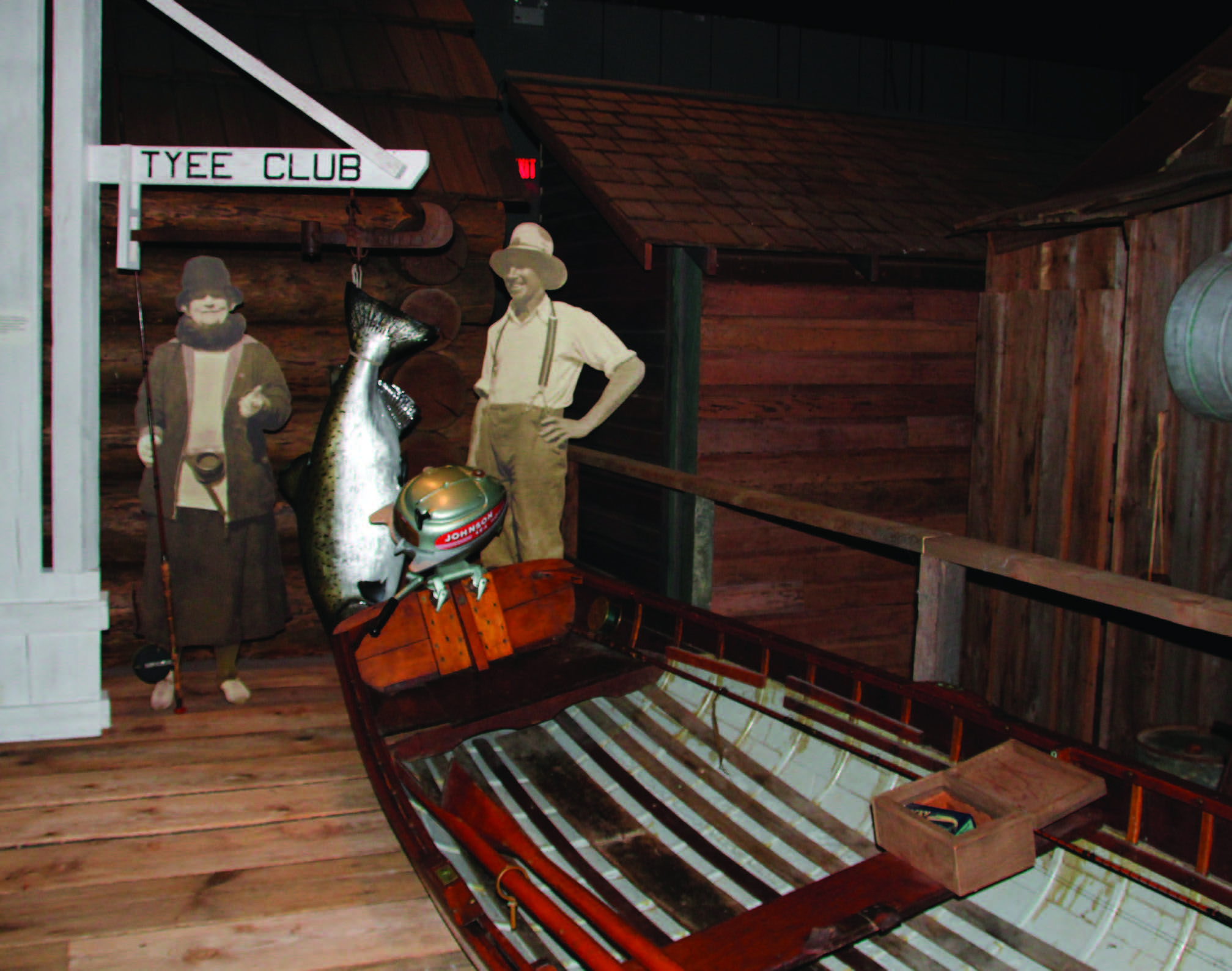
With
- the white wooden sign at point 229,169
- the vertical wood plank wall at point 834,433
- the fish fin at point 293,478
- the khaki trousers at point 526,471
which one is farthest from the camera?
the vertical wood plank wall at point 834,433

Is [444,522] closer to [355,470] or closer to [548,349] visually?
[355,470]

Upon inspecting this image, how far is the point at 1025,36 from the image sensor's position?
905cm

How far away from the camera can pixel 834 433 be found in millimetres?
6211

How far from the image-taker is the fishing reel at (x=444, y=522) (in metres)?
3.93

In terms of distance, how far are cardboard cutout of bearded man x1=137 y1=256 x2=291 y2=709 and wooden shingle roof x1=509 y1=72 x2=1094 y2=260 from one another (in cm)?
194

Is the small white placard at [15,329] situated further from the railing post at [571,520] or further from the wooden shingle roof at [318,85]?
the railing post at [571,520]

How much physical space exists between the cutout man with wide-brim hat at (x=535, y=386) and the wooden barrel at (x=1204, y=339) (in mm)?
2362

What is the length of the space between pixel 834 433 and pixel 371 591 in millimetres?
2837

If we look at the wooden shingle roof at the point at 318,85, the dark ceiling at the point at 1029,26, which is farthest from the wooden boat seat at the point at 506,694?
the dark ceiling at the point at 1029,26

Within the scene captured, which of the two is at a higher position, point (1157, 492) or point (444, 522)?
point (1157, 492)

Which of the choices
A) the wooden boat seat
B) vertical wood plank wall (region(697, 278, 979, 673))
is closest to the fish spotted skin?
the wooden boat seat

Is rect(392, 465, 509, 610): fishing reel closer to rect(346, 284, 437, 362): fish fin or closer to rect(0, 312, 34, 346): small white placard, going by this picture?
rect(346, 284, 437, 362): fish fin

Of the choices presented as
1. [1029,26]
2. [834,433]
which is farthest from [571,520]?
[1029,26]

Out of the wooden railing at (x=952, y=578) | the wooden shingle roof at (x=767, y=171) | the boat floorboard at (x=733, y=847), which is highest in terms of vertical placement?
the wooden shingle roof at (x=767, y=171)
